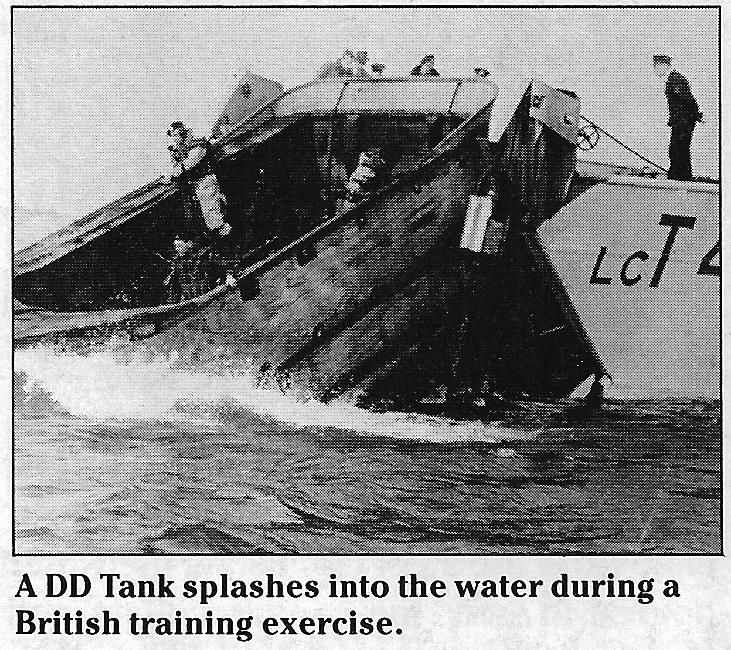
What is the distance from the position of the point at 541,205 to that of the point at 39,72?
1267 mm

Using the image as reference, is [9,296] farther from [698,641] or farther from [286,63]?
[698,641]

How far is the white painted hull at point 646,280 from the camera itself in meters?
1.97

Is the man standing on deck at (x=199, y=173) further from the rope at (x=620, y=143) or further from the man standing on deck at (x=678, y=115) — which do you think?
the man standing on deck at (x=678, y=115)

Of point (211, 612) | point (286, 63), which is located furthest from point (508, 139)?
point (211, 612)

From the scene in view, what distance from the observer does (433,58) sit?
6.54 ft

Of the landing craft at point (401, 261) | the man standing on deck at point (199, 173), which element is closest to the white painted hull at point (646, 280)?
the landing craft at point (401, 261)

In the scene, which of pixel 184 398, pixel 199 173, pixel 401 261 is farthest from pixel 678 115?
pixel 184 398

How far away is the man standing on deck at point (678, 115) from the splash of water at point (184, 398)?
29.5 inches

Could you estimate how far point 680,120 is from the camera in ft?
6.56

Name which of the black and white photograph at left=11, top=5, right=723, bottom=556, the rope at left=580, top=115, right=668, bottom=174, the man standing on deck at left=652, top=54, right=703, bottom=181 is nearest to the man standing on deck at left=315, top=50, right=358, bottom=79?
the black and white photograph at left=11, top=5, right=723, bottom=556

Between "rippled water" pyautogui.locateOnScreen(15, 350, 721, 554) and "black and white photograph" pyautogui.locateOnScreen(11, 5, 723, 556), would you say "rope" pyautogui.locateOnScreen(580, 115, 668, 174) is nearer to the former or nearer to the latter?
"black and white photograph" pyautogui.locateOnScreen(11, 5, 723, 556)

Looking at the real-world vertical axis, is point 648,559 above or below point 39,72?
below

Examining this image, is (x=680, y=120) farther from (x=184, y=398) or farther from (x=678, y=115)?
(x=184, y=398)

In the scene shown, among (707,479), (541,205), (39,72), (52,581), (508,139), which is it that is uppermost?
(39,72)
